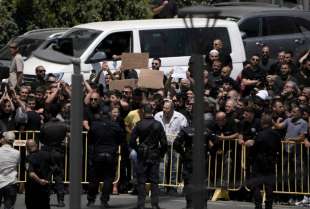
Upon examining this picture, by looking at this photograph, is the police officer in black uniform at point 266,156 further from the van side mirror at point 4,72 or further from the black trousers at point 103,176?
the van side mirror at point 4,72

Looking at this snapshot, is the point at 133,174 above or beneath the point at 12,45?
beneath

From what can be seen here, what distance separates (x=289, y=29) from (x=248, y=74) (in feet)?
14.7

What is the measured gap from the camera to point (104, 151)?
23266 millimetres

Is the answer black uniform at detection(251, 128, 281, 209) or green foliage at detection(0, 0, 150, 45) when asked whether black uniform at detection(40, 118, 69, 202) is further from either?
green foliage at detection(0, 0, 150, 45)

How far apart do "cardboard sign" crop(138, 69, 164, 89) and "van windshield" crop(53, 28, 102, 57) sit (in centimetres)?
207

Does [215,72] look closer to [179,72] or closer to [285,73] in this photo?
[285,73]

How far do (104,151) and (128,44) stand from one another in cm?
578

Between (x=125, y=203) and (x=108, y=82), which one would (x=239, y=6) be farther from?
(x=125, y=203)

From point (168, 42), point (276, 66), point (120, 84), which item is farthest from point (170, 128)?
point (168, 42)

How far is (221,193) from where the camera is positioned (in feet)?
79.8

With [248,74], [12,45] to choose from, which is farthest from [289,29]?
[12,45]

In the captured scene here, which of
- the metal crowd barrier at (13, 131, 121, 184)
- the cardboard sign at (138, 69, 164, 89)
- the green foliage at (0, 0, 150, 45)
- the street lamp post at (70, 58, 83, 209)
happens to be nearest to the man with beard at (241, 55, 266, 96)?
the cardboard sign at (138, 69, 164, 89)

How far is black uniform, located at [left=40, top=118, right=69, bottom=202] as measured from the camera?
23.0 m

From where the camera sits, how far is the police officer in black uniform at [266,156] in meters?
22.5
